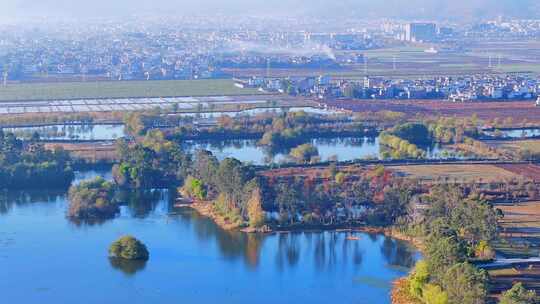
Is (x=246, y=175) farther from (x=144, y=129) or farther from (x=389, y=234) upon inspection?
(x=144, y=129)

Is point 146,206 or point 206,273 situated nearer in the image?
point 206,273

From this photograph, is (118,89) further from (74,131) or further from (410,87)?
(410,87)

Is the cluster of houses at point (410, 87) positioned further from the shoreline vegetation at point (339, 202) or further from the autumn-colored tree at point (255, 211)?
the autumn-colored tree at point (255, 211)

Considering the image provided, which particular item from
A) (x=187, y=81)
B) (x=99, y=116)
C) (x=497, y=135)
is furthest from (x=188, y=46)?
(x=497, y=135)

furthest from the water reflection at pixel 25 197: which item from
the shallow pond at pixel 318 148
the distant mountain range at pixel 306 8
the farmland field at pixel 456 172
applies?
the distant mountain range at pixel 306 8

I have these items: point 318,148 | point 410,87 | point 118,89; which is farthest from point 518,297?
point 118,89
